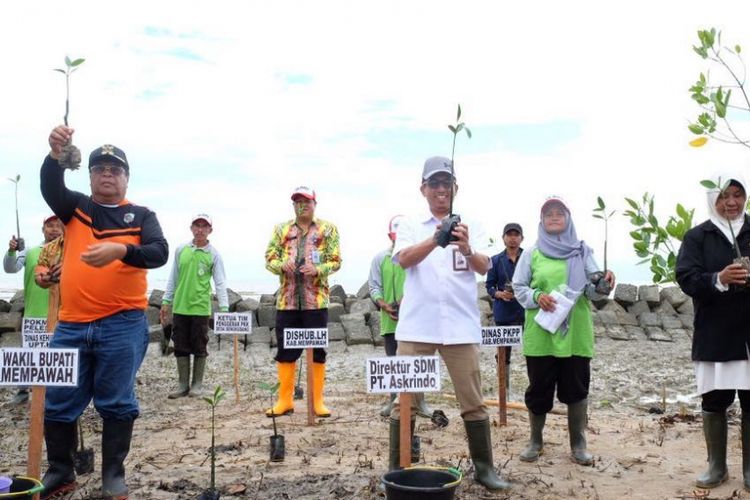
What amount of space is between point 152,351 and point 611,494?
9.24 meters

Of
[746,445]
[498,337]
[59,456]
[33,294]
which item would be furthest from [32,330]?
[746,445]

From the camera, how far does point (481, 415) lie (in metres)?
4.16

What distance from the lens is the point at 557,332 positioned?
4.92 meters

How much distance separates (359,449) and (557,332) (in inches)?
69.5

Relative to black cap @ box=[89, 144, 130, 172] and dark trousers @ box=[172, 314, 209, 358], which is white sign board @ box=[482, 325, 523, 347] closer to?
black cap @ box=[89, 144, 130, 172]

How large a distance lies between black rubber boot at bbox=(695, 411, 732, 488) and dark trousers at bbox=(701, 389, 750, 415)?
3cm

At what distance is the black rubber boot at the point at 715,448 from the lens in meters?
4.40

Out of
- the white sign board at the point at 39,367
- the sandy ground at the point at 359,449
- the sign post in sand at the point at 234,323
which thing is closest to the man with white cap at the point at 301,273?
the sandy ground at the point at 359,449

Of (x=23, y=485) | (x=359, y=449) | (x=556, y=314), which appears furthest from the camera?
(x=359, y=449)

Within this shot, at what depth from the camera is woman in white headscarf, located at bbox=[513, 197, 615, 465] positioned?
495cm

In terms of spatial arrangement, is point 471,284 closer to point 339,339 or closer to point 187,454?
point 187,454

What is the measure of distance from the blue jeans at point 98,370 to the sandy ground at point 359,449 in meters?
0.57

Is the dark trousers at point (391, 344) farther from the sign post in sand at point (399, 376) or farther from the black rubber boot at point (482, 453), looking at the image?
the sign post in sand at point (399, 376)

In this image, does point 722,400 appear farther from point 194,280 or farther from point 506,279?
point 194,280
